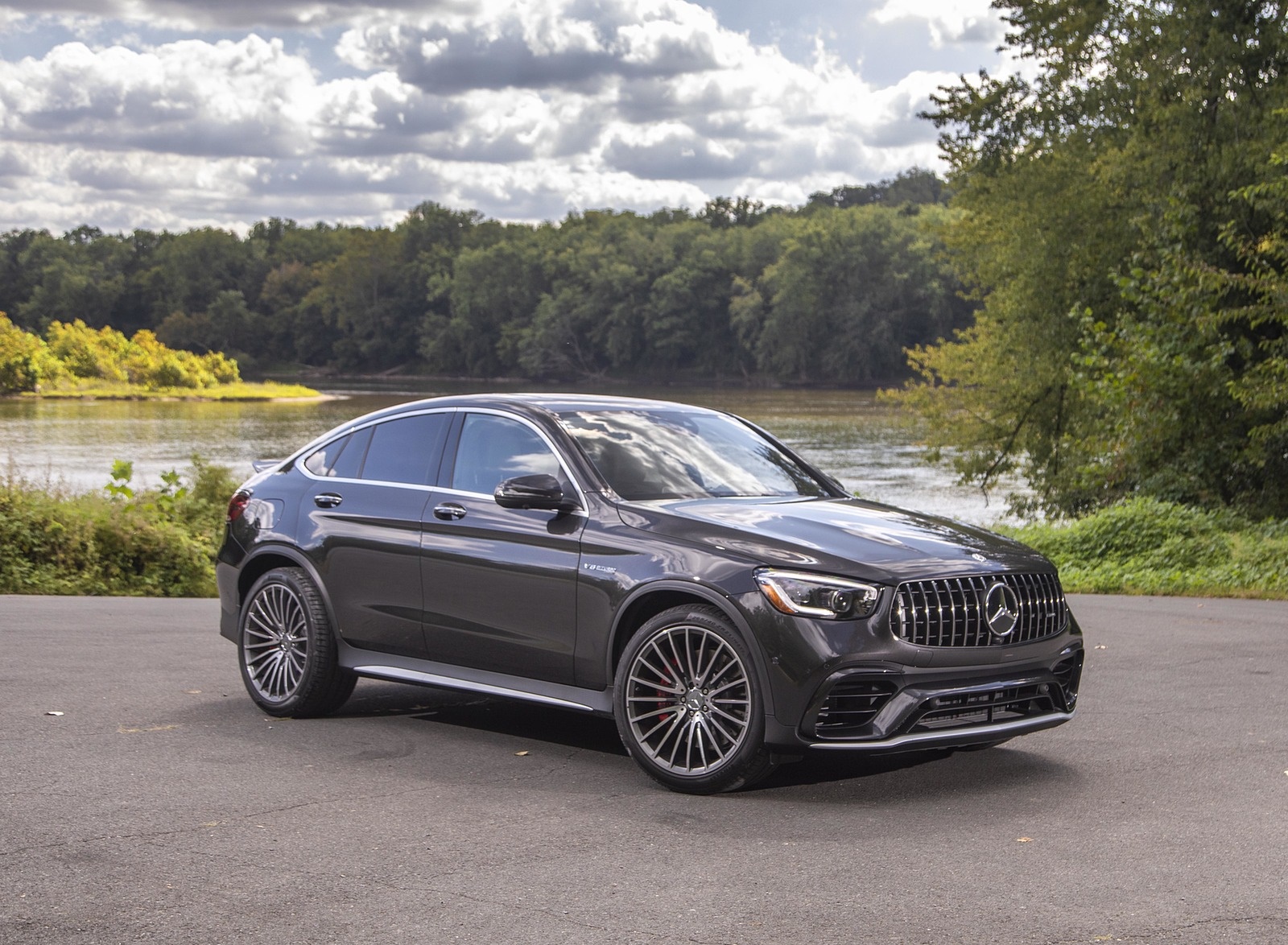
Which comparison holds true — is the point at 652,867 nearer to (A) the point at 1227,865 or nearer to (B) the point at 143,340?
(A) the point at 1227,865

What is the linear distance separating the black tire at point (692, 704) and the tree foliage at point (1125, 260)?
1486 cm

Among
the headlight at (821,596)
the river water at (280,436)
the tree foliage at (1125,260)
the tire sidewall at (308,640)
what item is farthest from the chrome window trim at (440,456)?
the tree foliage at (1125,260)

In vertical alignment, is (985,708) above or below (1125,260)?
below

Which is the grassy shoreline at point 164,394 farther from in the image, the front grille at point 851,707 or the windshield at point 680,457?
the front grille at point 851,707

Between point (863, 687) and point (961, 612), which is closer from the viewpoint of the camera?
point (863, 687)

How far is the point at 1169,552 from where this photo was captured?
17922 mm

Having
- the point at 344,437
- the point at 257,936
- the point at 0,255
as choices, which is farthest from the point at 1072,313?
the point at 0,255

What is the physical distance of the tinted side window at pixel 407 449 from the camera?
753 cm

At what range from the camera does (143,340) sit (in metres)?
118

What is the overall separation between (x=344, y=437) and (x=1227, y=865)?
4.90 meters

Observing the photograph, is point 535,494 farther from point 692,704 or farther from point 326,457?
point 326,457

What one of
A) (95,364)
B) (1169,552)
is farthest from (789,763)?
(95,364)

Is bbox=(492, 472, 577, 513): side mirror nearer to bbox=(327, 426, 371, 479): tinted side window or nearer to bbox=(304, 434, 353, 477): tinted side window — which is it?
bbox=(327, 426, 371, 479): tinted side window

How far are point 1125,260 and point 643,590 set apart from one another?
22488mm
